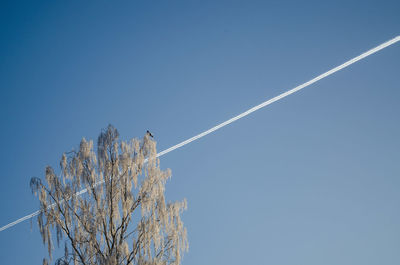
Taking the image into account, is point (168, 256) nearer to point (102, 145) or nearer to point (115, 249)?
point (115, 249)

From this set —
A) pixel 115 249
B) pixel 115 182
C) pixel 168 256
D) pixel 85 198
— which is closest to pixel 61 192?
pixel 85 198

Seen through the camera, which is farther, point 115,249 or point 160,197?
point 160,197

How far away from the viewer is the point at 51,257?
10.4m

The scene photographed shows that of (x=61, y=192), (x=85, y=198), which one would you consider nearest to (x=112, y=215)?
(x=85, y=198)

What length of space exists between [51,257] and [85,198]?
1757 mm

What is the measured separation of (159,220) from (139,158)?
6.27ft

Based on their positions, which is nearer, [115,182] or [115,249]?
[115,249]

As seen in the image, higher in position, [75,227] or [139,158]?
[139,158]

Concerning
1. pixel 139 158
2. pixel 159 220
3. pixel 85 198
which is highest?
pixel 139 158

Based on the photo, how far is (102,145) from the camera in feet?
37.7

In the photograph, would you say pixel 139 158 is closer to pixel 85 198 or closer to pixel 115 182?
pixel 115 182

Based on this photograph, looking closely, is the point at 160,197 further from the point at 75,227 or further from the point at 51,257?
the point at 51,257

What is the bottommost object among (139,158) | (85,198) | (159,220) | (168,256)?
(168,256)

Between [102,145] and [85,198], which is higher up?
[102,145]
